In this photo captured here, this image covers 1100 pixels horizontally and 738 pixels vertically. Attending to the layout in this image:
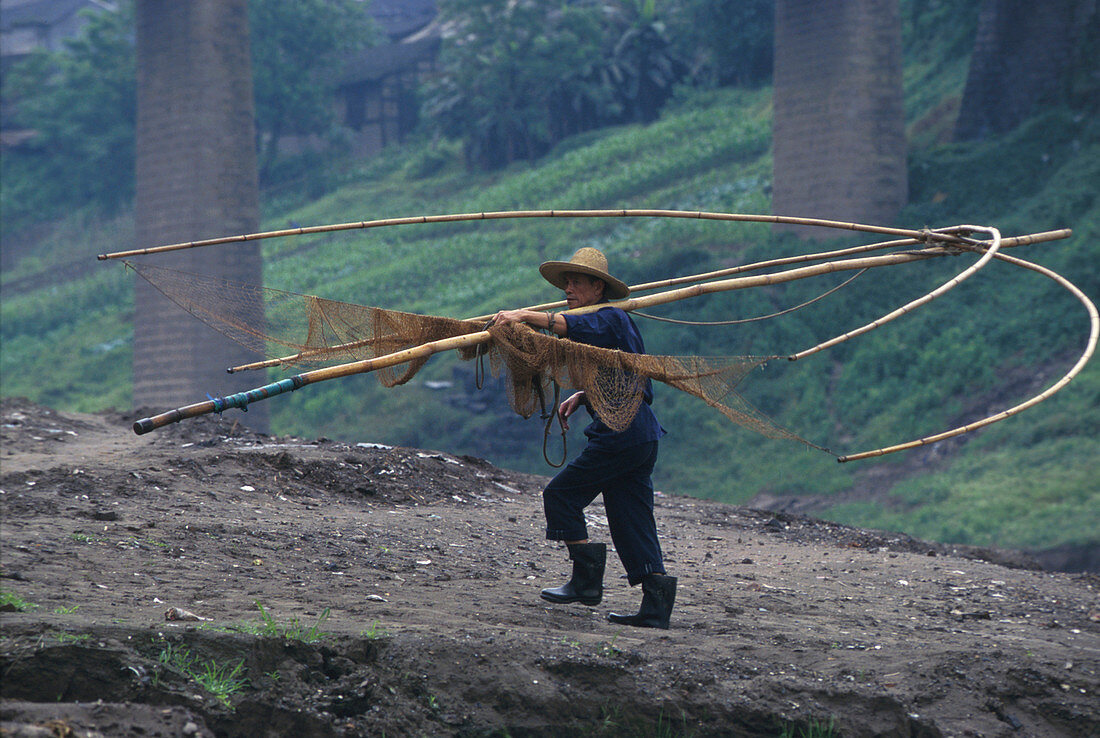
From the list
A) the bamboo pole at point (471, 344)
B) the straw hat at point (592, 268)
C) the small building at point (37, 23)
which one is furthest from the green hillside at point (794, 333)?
the small building at point (37, 23)

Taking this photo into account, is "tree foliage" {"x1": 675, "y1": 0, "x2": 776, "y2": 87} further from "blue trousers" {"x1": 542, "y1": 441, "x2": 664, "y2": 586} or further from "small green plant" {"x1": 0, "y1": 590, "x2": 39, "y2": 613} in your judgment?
"small green plant" {"x1": 0, "y1": 590, "x2": 39, "y2": 613}

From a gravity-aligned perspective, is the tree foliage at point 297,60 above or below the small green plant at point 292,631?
above

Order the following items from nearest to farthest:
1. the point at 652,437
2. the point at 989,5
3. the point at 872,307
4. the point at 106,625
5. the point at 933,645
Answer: the point at 106,625, the point at 652,437, the point at 933,645, the point at 872,307, the point at 989,5

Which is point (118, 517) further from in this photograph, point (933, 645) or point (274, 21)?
point (274, 21)

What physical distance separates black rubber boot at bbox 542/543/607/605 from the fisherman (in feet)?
0.04

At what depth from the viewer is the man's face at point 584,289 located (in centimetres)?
520

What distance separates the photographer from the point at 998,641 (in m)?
5.74

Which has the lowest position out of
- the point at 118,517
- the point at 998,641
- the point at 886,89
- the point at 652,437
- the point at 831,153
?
the point at 998,641

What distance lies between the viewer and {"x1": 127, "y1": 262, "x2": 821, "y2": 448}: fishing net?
4848 mm

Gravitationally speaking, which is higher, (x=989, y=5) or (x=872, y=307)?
(x=989, y=5)

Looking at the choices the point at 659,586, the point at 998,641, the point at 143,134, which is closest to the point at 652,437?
the point at 659,586

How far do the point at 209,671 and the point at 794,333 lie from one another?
1654cm

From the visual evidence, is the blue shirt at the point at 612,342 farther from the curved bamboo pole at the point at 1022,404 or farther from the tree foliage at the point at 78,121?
the tree foliage at the point at 78,121

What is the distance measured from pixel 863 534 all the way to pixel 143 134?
1710 cm
